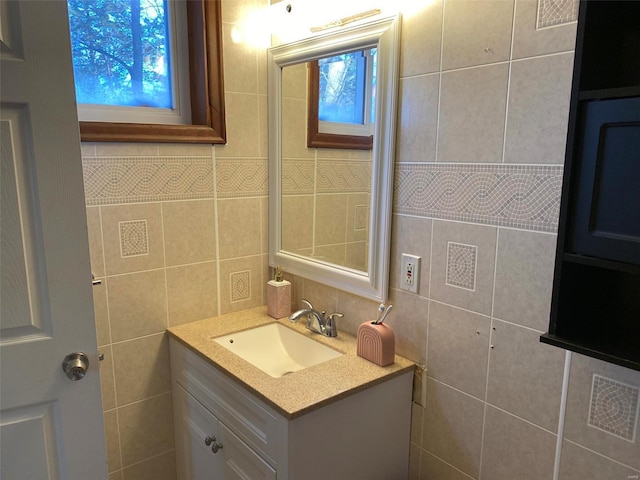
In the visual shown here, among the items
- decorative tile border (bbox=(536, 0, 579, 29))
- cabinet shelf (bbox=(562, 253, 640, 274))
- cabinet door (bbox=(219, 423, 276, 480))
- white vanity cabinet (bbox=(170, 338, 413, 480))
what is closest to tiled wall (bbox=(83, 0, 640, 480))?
decorative tile border (bbox=(536, 0, 579, 29))

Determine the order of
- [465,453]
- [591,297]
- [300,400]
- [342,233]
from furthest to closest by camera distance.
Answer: [342,233]
[465,453]
[300,400]
[591,297]

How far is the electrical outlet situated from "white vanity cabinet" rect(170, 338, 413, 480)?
0.27 meters

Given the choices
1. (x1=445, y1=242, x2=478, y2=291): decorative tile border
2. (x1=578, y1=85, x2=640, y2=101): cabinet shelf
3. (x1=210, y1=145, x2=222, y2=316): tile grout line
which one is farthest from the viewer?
(x1=210, y1=145, x2=222, y2=316): tile grout line


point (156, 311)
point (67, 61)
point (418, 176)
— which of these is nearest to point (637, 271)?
point (418, 176)

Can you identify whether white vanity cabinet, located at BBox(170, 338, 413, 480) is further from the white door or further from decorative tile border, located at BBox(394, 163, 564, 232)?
decorative tile border, located at BBox(394, 163, 564, 232)

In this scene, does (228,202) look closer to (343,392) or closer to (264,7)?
(264,7)

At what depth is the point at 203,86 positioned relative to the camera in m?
1.71

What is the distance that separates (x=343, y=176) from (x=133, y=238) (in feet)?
2.51

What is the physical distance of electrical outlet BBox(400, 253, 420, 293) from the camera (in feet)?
4.63

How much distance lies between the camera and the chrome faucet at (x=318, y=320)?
1650mm

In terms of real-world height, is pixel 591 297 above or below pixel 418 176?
below

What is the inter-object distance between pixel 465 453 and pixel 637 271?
31.3 inches

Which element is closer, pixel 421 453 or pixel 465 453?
pixel 465 453

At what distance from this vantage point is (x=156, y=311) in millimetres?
1724
